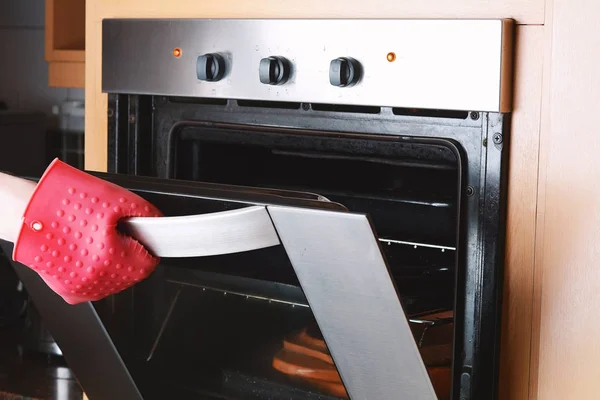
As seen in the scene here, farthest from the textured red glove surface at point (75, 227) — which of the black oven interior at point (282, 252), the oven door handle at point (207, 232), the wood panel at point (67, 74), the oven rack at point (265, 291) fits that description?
the wood panel at point (67, 74)

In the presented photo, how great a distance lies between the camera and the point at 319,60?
1192mm

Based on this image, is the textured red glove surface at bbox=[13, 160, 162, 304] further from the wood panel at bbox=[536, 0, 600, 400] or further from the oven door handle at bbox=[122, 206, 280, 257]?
the wood panel at bbox=[536, 0, 600, 400]

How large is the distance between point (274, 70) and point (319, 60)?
61 mm

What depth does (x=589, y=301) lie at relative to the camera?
1.06 meters

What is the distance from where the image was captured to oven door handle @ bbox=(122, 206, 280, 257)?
2.78 feet

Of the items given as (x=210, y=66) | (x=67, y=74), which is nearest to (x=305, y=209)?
(x=210, y=66)

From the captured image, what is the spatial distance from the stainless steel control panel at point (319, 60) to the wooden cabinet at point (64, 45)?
0.56 m

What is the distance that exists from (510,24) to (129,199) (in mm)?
475

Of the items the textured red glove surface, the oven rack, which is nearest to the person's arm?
the textured red glove surface

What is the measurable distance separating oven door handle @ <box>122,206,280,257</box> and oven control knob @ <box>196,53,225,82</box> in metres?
0.43

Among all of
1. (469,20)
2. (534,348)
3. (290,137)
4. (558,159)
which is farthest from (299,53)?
(534,348)

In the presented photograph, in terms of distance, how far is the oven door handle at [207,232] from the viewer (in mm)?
848

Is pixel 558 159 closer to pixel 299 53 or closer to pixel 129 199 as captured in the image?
pixel 299 53

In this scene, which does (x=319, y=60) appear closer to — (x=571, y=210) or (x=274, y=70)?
(x=274, y=70)
